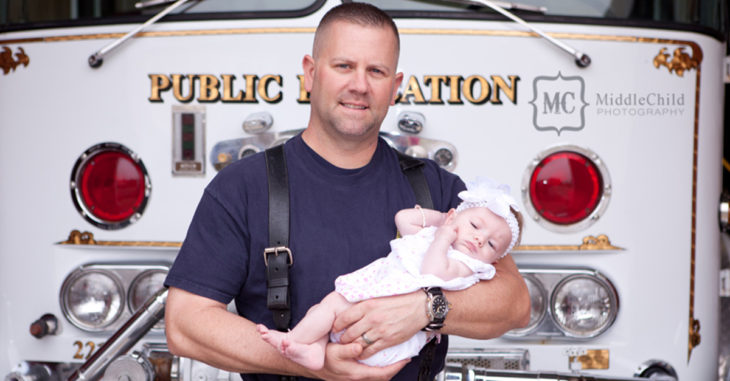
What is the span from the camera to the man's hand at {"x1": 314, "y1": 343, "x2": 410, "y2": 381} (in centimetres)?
164

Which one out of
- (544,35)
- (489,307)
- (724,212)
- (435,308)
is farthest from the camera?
(724,212)

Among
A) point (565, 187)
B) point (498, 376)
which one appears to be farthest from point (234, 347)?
point (565, 187)

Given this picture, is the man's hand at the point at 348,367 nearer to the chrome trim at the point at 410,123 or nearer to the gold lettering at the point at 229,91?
the chrome trim at the point at 410,123

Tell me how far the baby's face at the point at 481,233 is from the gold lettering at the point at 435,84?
27.8 inches

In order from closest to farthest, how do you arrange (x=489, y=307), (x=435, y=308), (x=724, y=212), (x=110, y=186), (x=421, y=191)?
(x=435, y=308)
(x=489, y=307)
(x=421, y=191)
(x=110, y=186)
(x=724, y=212)

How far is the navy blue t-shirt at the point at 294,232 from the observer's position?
1781mm

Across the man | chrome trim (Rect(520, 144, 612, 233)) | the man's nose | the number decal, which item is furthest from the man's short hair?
the number decal

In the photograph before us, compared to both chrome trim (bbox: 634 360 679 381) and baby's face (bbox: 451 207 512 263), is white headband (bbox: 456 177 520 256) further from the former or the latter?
chrome trim (bbox: 634 360 679 381)

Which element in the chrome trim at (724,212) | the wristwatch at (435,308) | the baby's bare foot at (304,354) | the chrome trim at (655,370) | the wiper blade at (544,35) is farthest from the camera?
the chrome trim at (724,212)

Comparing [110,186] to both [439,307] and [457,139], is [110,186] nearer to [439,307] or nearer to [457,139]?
[457,139]

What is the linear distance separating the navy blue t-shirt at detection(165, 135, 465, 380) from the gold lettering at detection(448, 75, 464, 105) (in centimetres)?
65

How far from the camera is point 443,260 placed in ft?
5.76

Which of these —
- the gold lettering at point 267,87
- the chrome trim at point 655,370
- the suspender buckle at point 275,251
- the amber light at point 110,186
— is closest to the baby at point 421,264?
the suspender buckle at point 275,251

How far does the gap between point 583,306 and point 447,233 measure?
90cm
